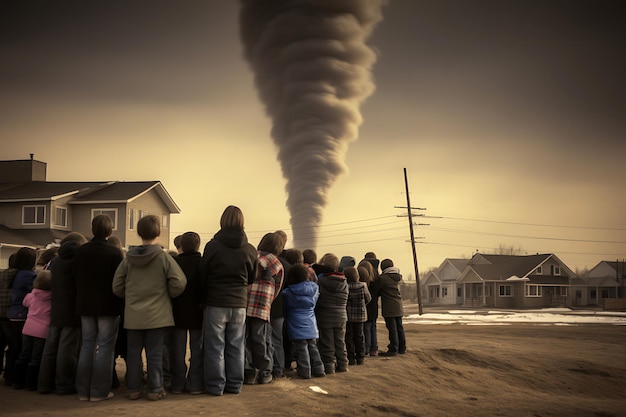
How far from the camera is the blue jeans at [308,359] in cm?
920

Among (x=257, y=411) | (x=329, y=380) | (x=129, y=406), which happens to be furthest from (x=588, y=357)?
(x=129, y=406)

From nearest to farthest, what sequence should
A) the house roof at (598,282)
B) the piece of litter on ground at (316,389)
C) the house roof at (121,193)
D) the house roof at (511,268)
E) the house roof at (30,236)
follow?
the piece of litter on ground at (316,389)
the house roof at (30,236)
the house roof at (121,193)
the house roof at (511,268)
the house roof at (598,282)

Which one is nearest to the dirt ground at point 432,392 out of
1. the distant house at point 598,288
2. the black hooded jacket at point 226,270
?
the black hooded jacket at point 226,270

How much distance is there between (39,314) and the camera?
26.1 feet

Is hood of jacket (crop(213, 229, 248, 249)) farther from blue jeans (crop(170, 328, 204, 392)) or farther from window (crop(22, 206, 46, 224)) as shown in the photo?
window (crop(22, 206, 46, 224))

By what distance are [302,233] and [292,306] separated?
98.0ft

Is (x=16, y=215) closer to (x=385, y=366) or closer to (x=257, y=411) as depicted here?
(x=385, y=366)

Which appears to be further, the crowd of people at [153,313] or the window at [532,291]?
the window at [532,291]

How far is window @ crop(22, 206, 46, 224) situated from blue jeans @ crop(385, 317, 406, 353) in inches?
1072

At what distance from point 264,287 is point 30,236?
29.3 m

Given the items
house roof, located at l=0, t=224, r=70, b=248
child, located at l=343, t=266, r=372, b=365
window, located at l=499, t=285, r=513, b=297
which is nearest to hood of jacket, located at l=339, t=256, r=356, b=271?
child, located at l=343, t=266, r=372, b=365

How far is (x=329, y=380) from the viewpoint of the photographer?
9117mm

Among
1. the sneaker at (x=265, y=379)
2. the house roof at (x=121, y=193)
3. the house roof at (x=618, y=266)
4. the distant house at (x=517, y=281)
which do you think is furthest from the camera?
the house roof at (x=618, y=266)

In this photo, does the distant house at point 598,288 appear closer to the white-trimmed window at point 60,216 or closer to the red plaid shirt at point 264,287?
the white-trimmed window at point 60,216
